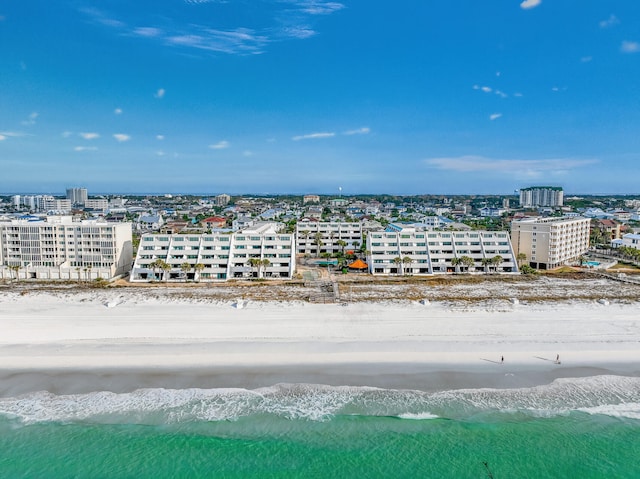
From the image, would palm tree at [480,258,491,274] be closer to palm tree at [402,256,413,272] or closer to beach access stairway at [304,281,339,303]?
palm tree at [402,256,413,272]

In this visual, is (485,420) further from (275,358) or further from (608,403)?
(275,358)

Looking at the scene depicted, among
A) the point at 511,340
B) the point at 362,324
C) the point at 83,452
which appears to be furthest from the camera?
the point at 362,324

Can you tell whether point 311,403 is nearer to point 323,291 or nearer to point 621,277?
point 323,291

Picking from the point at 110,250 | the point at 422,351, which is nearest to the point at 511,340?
the point at 422,351

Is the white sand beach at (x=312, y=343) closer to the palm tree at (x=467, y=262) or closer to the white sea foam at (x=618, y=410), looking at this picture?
the white sea foam at (x=618, y=410)

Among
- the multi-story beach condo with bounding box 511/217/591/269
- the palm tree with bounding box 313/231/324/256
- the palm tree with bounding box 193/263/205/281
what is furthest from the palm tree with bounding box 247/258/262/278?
the multi-story beach condo with bounding box 511/217/591/269

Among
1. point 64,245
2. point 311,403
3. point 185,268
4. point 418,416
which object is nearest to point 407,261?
point 185,268
